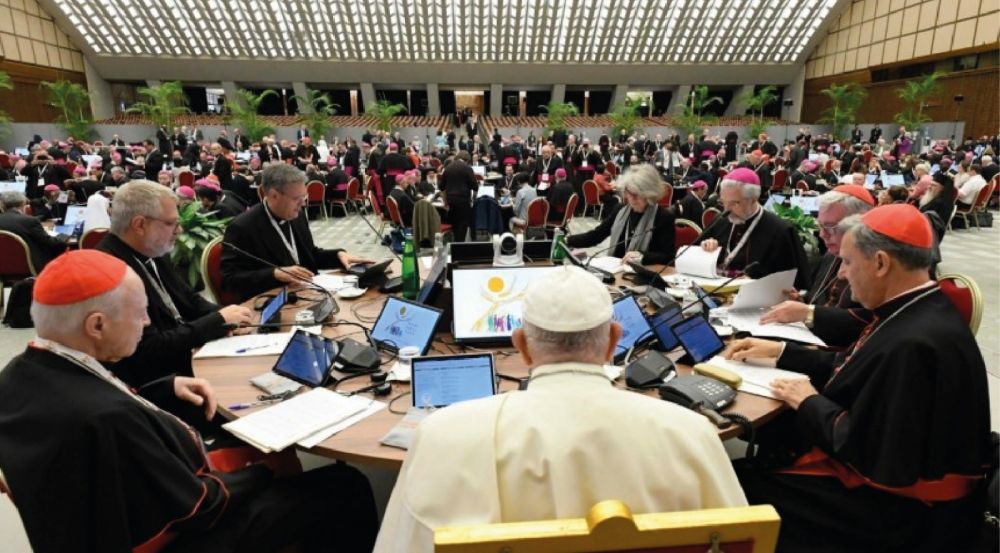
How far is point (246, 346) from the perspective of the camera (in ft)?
7.57

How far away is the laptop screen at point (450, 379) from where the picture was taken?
5.90 ft

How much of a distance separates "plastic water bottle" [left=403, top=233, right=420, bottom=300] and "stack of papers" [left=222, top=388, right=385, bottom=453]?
102 centimetres

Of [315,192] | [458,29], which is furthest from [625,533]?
[458,29]

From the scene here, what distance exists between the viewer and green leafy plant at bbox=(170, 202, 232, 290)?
5242 mm

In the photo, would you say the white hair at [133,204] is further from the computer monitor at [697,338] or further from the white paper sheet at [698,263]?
the white paper sheet at [698,263]

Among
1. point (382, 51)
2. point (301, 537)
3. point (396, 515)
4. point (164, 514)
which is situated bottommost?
point (301, 537)

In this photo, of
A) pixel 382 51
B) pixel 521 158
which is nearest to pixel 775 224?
pixel 521 158

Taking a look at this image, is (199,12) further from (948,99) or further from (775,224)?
(948,99)

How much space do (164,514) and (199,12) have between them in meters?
26.8

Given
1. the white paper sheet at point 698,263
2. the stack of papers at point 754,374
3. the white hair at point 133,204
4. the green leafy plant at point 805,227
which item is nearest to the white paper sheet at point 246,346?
the white hair at point 133,204

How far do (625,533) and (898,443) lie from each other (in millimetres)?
1168

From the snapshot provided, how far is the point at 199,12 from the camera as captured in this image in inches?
894

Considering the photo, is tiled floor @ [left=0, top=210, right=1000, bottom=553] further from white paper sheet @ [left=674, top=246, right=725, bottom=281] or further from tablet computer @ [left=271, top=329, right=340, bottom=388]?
white paper sheet @ [left=674, top=246, right=725, bottom=281]

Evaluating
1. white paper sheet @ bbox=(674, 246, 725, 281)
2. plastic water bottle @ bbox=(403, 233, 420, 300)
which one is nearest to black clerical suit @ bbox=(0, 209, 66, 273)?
plastic water bottle @ bbox=(403, 233, 420, 300)
